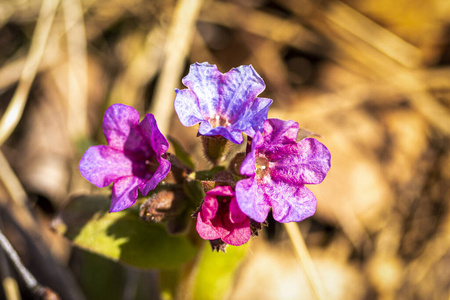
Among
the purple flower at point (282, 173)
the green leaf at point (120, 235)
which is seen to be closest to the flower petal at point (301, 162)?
the purple flower at point (282, 173)

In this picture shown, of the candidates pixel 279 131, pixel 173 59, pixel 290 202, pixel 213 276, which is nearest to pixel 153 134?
pixel 279 131

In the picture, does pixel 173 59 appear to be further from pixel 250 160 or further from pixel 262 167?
pixel 250 160

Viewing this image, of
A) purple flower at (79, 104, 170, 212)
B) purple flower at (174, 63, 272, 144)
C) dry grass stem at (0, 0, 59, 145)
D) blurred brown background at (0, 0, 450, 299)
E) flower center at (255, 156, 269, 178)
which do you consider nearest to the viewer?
purple flower at (174, 63, 272, 144)

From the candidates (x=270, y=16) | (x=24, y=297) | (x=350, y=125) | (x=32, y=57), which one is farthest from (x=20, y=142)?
(x=350, y=125)

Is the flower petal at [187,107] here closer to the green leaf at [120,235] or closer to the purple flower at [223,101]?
the purple flower at [223,101]

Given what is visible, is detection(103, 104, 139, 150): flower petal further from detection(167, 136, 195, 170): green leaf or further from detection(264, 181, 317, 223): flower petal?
detection(264, 181, 317, 223): flower petal

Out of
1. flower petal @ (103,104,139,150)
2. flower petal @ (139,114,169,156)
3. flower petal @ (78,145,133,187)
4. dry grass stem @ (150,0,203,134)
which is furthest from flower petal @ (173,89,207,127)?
dry grass stem @ (150,0,203,134)
